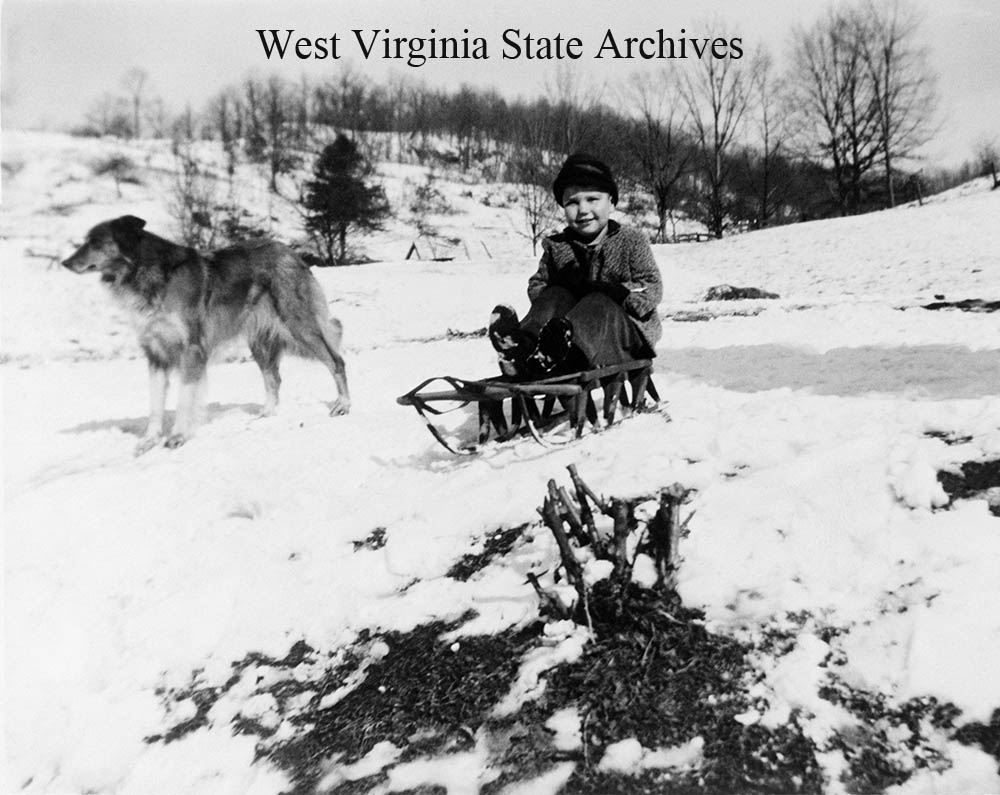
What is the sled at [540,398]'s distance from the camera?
11.2 feet

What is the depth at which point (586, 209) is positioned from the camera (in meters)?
3.92

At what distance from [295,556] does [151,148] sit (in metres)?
16.1

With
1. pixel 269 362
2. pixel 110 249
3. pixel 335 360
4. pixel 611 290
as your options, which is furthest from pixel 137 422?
pixel 611 290

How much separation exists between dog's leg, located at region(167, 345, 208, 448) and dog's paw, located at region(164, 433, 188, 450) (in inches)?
0.4

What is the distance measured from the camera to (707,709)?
1798 mm

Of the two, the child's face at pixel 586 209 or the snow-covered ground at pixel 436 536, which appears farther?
the child's face at pixel 586 209

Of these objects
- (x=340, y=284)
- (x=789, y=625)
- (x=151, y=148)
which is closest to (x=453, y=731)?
(x=789, y=625)

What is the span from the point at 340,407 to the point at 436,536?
2814mm

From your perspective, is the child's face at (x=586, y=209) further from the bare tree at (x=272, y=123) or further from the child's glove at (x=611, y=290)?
the bare tree at (x=272, y=123)

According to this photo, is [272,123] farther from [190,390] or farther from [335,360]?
[190,390]

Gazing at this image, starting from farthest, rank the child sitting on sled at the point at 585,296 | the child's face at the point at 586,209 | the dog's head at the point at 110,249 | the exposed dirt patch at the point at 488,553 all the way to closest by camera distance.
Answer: the dog's head at the point at 110,249 < the child's face at the point at 586,209 < the child sitting on sled at the point at 585,296 < the exposed dirt patch at the point at 488,553

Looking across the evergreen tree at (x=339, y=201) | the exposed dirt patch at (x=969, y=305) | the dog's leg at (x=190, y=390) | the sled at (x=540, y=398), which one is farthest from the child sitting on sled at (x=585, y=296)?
the evergreen tree at (x=339, y=201)

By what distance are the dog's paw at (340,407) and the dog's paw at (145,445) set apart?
1.29m

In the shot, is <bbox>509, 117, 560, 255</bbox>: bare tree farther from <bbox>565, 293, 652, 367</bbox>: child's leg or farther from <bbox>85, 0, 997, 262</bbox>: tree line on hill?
<bbox>565, 293, 652, 367</bbox>: child's leg
